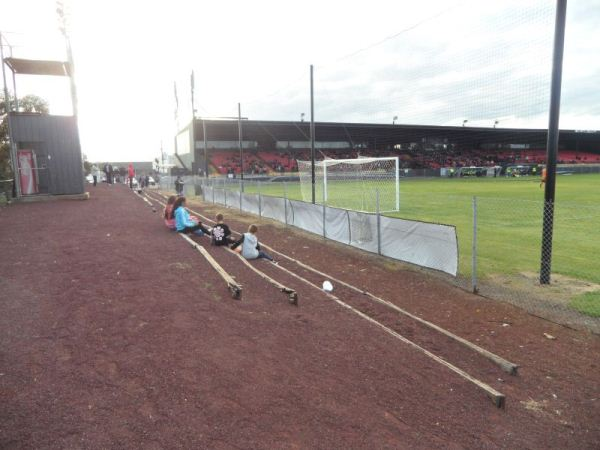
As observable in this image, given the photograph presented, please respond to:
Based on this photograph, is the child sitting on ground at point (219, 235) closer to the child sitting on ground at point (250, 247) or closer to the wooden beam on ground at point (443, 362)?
the child sitting on ground at point (250, 247)

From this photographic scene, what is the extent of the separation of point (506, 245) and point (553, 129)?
184 inches

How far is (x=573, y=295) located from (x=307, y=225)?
366 inches

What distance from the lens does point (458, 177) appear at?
62781mm

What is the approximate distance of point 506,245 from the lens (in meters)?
12.6

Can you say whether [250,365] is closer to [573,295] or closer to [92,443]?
[92,443]

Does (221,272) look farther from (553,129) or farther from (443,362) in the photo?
(553,129)

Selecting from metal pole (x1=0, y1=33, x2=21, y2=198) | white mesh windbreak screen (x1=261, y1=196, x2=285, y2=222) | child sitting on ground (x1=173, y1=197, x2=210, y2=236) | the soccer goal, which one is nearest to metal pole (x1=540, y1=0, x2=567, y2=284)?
the soccer goal

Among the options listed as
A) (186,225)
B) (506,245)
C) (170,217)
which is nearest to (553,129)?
(506,245)

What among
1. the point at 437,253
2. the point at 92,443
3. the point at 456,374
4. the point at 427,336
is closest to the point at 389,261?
the point at 437,253

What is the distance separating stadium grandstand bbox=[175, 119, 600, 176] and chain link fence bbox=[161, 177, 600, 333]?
40.1 meters

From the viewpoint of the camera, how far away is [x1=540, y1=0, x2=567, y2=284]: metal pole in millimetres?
8391

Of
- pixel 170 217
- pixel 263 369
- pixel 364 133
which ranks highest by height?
pixel 364 133

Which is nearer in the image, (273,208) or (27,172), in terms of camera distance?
(273,208)

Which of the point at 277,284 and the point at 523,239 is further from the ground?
the point at 277,284
